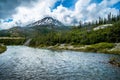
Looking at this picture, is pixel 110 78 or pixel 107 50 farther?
pixel 107 50

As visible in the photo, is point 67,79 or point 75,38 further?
point 75,38

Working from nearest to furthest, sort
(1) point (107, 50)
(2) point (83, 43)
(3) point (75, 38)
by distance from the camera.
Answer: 1. (1) point (107, 50)
2. (2) point (83, 43)
3. (3) point (75, 38)

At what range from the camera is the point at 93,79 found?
4503cm

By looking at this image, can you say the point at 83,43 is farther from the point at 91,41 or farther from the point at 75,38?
the point at 75,38

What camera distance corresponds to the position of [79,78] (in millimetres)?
46469

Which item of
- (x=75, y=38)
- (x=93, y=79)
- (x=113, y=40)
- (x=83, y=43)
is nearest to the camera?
(x=93, y=79)

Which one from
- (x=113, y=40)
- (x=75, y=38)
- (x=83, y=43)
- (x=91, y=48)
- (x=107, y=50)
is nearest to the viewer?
(x=107, y=50)

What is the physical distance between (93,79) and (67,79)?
6131mm

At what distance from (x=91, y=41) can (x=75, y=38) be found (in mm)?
26906

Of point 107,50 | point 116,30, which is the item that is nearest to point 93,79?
point 107,50

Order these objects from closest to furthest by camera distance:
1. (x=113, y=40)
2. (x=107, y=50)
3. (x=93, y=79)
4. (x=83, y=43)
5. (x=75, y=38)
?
(x=93, y=79)
(x=107, y=50)
(x=113, y=40)
(x=83, y=43)
(x=75, y=38)

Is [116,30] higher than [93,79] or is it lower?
higher

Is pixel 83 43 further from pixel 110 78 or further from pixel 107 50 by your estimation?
pixel 110 78


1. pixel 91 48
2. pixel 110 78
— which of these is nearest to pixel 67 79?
pixel 110 78
